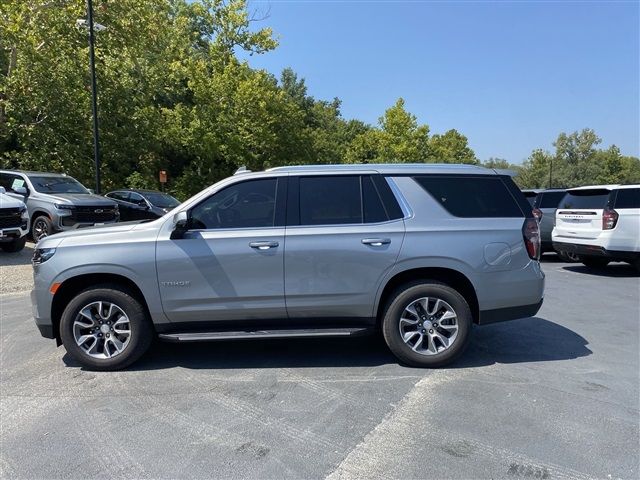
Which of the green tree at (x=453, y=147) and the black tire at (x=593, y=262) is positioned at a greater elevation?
the green tree at (x=453, y=147)

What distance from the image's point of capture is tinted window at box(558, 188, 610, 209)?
1033cm

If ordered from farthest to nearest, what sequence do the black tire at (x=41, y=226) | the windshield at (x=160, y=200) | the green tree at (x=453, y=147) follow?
the green tree at (x=453, y=147) → the windshield at (x=160, y=200) → the black tire at (x=41, y=226)

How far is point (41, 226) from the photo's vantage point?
12812 mm

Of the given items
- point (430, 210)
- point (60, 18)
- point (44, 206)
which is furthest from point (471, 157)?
point (430, 210)

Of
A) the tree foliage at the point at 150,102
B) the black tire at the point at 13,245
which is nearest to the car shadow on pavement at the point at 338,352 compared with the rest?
the black tire at the point at 13,245

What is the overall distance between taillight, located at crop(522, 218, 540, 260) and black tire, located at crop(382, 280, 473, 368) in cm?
81

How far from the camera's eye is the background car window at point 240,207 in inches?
186

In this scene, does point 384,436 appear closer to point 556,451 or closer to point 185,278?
point 556,451

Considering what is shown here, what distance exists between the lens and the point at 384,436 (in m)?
3.49

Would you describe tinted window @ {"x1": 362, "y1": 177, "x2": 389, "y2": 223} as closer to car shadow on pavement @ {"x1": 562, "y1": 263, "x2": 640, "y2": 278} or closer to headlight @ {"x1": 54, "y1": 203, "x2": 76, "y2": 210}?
car shadow on pavement @ {"x1": 562, "y1": 263, "x2": 640, "y2": 278}

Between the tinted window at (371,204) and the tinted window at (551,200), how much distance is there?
9875 millimetres

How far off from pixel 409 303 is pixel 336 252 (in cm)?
84

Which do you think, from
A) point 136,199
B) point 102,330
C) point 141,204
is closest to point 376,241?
point 102,330

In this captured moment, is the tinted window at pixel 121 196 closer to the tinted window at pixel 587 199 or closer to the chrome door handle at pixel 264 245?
the tinted window at pixel 587 199
